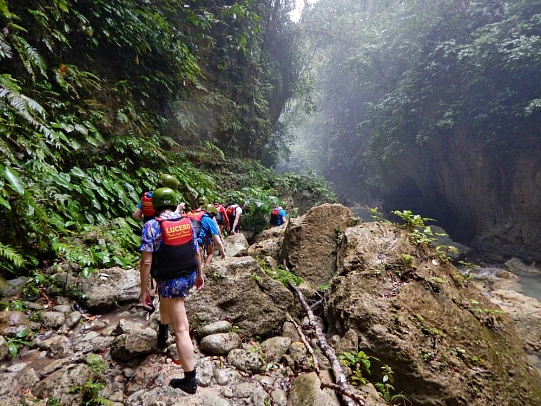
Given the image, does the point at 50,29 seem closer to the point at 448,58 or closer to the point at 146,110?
the point at 146,110

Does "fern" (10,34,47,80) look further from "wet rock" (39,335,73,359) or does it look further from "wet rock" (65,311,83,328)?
"wet rock" (39,335,73,359)

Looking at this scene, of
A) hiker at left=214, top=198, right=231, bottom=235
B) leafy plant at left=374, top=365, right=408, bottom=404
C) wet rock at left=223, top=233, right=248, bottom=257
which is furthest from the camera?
hiker at left=214, top=198, right=231, bottom=235

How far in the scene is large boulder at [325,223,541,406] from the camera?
310 centimetres

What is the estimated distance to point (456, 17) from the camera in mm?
16344

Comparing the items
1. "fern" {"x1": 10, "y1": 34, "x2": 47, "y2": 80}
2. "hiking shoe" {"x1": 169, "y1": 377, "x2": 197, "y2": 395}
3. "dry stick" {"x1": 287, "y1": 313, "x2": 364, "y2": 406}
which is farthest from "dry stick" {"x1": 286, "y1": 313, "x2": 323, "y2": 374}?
"fern" {"x1": 10, "y1": 34, "x2": 47, "y2": 80}

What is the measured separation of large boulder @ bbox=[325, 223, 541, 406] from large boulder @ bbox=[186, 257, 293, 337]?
88 cm

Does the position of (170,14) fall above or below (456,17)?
below

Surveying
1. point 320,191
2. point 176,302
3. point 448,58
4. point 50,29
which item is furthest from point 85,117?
point 448,58

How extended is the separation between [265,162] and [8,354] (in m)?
18.2

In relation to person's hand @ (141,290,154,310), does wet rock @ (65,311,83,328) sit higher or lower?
lower

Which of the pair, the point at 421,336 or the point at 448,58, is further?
the point at 448,58

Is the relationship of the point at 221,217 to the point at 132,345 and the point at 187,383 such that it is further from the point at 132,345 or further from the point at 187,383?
the point at 187,383

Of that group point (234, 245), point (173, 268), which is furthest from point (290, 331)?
point (234, 245)

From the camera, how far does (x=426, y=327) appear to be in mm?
3447
